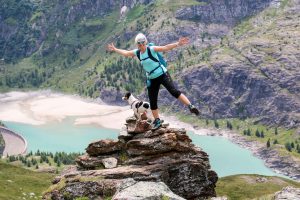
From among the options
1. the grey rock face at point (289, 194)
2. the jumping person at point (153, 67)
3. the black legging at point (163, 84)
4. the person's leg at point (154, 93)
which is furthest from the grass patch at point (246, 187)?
the grey rock face at point (289, 194)

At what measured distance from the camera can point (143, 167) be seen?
4012 centimetres

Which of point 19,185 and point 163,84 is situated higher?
point 163,84

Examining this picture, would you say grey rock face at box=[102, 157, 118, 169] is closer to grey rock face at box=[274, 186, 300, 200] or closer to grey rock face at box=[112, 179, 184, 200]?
grey rock face at box=[112, 179, 184, 200]

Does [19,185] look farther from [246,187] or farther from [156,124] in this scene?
[156,124]

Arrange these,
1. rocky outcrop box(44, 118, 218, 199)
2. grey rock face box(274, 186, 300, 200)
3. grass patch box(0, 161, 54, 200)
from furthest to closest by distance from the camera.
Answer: grass patch box(0, 161, 54, 200)
rocky outcrop box(44, 118, 218, 199)
grey rock face box(274, 186, 300, 200)

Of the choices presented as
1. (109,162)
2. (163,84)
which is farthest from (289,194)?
(109,162)

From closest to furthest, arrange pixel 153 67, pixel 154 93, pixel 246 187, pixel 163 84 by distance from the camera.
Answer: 1. pixel 153 67
2. pixel 163 84
3. pixel 154 93
4. pixel 246 187

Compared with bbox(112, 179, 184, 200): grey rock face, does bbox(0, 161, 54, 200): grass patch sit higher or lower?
lower

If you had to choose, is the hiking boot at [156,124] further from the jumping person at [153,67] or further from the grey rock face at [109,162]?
the grey rock face at [109,162]

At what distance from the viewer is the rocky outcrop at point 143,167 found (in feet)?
130

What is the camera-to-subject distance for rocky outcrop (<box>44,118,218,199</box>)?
3953 centimetres

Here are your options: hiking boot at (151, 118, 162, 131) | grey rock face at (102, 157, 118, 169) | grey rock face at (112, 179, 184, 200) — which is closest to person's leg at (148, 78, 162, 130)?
hiking boot at (151, 118, 162, 131)

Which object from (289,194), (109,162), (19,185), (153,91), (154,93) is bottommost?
(19,185)

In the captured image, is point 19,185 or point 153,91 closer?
point 153,91
